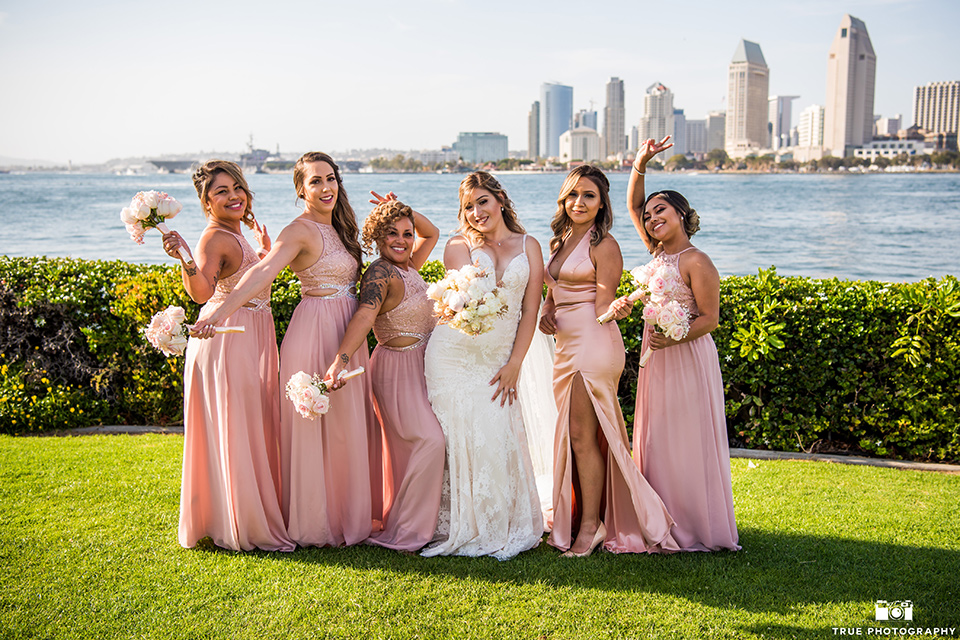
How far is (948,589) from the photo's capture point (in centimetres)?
439

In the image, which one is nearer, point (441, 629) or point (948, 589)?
point (441, 629)

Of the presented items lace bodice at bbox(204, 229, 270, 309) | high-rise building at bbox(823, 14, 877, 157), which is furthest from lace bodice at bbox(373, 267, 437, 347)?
high-rise building at bbox(823, 14, 877, 157)

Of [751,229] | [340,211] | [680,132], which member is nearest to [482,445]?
[340,211]

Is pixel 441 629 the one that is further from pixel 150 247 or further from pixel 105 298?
pixel 150 247

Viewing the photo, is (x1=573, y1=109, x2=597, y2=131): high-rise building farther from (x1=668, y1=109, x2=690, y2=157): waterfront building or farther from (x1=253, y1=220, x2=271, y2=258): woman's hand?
(x1=253, y1=220, x2=271, y2=258): woman's hand

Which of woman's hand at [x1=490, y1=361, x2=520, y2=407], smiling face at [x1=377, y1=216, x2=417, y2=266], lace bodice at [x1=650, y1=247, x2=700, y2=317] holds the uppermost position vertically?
smiling face at [x1=377, y1=216, x2=417, y2=266]

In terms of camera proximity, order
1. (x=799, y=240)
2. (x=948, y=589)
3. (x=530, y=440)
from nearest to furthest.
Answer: (x=948, y=589), (x=530, y=440), (x=799, y=240)

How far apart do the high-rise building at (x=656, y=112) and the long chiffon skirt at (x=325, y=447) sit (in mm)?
147284

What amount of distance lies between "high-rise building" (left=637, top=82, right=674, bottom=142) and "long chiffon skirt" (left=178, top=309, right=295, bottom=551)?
147571 millimetres

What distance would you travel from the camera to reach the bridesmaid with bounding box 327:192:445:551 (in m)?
4.90

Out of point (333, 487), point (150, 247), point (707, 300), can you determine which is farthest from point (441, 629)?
point (150, 247)

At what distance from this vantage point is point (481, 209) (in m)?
4.95

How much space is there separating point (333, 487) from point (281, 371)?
886 millimetres

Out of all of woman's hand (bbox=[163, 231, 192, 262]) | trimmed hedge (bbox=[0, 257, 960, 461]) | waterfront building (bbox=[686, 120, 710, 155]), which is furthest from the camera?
waterfront building (bbox=[686, 120, 710, 155])
